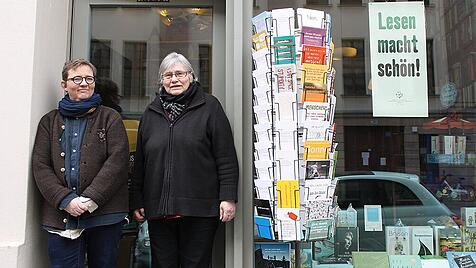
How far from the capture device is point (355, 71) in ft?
11.2

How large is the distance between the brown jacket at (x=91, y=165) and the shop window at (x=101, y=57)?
0.72m

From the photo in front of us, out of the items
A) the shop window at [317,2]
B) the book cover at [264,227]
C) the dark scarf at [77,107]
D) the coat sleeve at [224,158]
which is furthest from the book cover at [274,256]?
the shop window at [317,2]

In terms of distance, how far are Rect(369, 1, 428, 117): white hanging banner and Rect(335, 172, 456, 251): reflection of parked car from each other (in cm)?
46

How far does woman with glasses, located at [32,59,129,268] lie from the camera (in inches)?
107

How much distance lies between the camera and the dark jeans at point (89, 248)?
278 cm

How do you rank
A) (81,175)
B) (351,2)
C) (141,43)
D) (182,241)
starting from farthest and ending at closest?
(141,43), (351,2), (182,241), (81,175)

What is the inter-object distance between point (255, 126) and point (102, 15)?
1.55 m

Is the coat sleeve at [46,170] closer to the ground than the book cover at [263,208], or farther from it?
farther from it

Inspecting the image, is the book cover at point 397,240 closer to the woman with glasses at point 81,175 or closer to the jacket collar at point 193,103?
the jacket collar at point 193,103

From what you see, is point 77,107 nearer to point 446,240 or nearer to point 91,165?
point 91,165

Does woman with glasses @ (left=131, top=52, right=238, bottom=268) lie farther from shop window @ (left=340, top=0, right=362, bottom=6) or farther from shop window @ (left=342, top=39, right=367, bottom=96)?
shop window @ (left=340, top=0, right=362, bottom=6)

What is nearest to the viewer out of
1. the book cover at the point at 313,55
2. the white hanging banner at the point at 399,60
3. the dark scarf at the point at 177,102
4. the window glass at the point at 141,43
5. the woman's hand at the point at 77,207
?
the woman's hand at the point at 77,207

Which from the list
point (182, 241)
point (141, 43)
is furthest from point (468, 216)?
point (141, 43)

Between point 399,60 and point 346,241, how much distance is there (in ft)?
4.32
